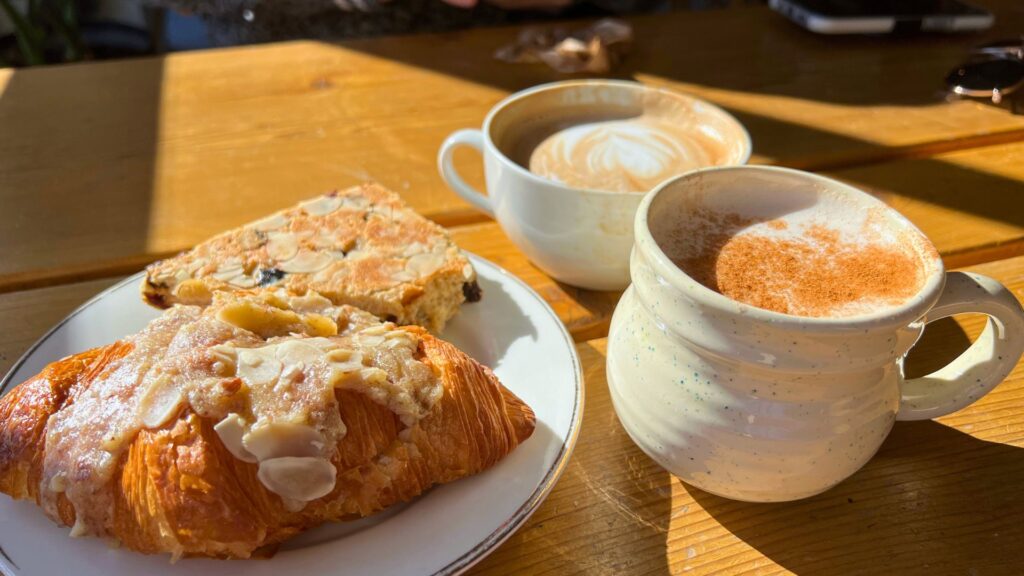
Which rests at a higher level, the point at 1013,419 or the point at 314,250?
the point at 314,250

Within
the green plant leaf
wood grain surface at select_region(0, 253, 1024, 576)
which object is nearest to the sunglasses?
wood grain surface at select_region(0, 253, 1024, 576)

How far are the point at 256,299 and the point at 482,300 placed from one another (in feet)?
0.91

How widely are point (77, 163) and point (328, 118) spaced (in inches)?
17.3

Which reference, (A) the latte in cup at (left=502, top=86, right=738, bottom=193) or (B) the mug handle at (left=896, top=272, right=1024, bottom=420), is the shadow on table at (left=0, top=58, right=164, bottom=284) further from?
(B) the mug handle at (left=896, top=272, right=1024, bottom=420)

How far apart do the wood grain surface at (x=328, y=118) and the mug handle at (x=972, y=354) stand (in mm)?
507

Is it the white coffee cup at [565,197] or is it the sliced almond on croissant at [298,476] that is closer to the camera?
the sliced almond on croissant at [298,476]

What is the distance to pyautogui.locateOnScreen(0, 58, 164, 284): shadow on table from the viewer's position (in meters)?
1.07

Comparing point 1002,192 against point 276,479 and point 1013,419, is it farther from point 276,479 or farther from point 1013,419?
point 276,479

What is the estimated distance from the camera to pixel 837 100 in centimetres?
153

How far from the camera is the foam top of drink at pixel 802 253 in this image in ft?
2.03

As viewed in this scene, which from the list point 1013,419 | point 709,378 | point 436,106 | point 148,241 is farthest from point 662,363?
point 436,106

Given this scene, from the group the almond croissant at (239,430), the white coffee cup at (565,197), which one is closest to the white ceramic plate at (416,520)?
the almond croissant at (239,430)

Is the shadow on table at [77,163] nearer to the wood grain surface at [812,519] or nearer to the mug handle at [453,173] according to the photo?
the mug handle at [453,173]

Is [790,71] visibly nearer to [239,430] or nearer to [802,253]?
[802,253]
